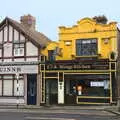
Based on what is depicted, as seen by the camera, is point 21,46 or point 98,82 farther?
point 21,46

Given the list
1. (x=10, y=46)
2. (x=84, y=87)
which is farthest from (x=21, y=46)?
(x=84, y=87)

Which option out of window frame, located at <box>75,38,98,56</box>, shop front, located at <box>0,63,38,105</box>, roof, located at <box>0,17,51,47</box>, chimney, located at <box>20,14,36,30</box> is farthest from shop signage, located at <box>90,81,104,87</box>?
chimney, located at <box>20,14,36,30</box>

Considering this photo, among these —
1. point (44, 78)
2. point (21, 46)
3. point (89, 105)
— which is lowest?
point (89, 105)

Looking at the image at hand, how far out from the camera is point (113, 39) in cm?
4050

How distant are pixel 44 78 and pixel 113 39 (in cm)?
807

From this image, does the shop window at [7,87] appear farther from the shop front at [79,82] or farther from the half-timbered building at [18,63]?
the shop front at [79,82]

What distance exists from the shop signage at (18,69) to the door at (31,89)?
58 cm

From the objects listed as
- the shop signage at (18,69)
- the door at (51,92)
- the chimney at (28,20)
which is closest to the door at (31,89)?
the shop signage at (18,69)

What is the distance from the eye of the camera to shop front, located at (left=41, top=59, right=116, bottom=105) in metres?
40.2

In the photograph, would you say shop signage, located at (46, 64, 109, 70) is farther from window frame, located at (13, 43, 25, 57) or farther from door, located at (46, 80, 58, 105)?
window frame, located at (13, 43, 25, 57)

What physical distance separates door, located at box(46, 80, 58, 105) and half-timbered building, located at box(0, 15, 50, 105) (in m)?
0.97

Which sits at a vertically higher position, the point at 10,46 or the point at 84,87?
the point at 10,46

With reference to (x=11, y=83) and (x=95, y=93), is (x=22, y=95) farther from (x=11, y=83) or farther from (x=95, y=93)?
(x=95, y=93)

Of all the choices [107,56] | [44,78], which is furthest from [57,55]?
[107,56]
